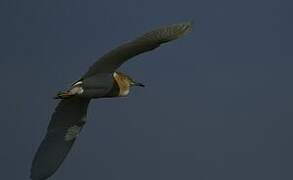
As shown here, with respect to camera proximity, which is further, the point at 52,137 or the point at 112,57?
the point at 52,137

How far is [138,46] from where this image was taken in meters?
30.8

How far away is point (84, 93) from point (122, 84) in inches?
80.0

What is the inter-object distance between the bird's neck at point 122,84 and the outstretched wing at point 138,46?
1523 mm

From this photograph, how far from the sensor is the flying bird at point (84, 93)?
31000mm

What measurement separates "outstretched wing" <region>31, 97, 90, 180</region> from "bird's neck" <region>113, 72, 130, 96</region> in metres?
1.42

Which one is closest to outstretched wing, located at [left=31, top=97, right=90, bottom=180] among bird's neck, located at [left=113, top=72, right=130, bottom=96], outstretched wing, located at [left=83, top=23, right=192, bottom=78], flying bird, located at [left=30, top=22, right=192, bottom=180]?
flying bird, located at [left=30, top=22, right=192, bottom=180]

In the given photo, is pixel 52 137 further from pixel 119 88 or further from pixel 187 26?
pixel 187 26

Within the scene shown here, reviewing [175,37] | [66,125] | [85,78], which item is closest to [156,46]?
[175,37]

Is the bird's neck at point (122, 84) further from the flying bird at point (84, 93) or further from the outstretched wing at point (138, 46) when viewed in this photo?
the outstretched wing at point (138, 46)

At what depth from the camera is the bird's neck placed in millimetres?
33219

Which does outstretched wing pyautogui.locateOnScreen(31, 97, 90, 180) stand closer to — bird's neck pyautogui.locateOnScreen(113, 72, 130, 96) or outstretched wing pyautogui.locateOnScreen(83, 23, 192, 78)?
bird's neck pyautogui.locateOnScreen(113, 72, 130, 96)

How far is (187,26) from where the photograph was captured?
31.4 meters

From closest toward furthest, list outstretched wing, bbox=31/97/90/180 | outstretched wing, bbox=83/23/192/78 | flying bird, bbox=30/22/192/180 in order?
1. outstretched wing, bbox=83/23/192/78
2. flying bird, bbox=30/22/192/180
3. outstretched wing, bbox=31/97/90/180

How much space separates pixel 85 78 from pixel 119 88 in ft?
6.12
